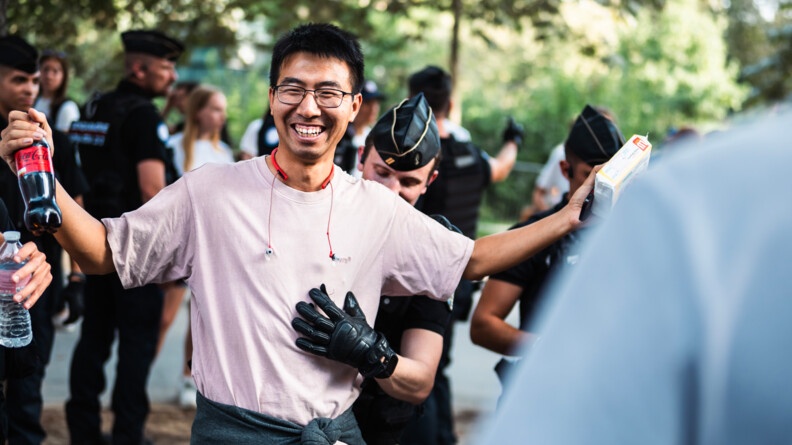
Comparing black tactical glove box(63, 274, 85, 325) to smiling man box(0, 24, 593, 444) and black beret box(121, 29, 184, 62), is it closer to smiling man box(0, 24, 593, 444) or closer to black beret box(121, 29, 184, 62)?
black beret box(121, 29, 184, 62)

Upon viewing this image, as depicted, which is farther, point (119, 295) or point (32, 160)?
point (119, 295)

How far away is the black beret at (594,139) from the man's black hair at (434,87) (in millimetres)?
1855

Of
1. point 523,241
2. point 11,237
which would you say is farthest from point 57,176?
point 523,241

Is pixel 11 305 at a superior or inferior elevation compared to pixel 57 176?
inferior

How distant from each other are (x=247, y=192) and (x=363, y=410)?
102 cm

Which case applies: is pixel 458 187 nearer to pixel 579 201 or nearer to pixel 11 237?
pixel 579 201

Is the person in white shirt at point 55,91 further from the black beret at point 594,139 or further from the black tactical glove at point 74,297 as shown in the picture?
the black beret at point 594,139

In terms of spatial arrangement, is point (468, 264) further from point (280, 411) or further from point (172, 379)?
point (172, 379)

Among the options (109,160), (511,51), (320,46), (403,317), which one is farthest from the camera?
(511,51)

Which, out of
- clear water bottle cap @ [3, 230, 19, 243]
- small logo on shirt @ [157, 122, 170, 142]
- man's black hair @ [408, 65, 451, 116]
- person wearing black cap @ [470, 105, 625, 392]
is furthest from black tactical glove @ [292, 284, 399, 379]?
man's black hair @ [408, 65, 451, 116]

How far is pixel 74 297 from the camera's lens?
16.2ft

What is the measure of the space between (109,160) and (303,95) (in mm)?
2898

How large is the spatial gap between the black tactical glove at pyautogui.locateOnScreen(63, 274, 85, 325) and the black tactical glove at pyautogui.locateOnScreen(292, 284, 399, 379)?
2700mm

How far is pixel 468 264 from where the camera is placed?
290 cm
